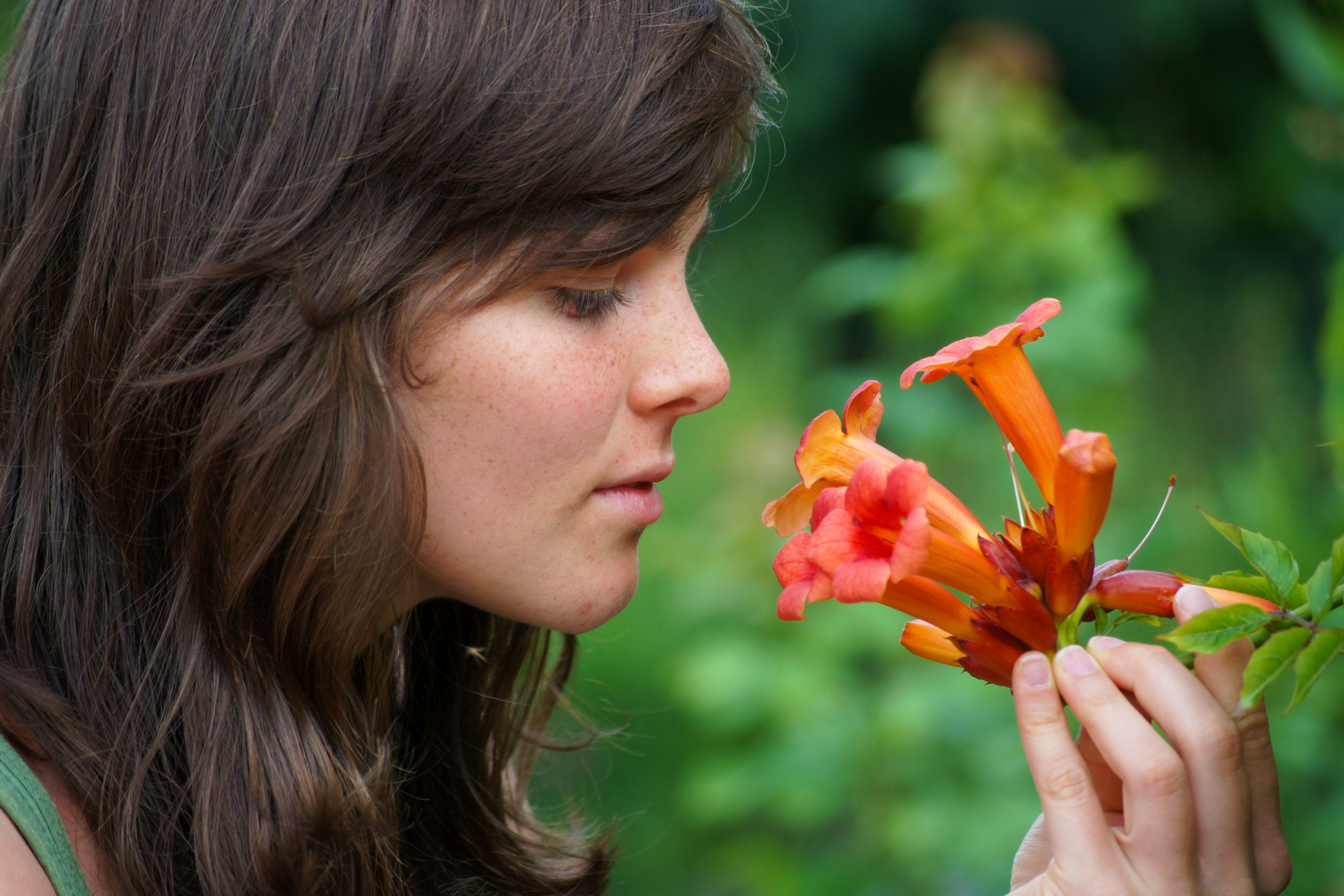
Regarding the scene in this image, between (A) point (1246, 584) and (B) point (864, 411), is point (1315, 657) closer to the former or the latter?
(A) point (1246, 584)

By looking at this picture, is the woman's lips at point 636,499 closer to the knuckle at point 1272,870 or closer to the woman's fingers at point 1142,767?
the woman's fingers at point 1142,767

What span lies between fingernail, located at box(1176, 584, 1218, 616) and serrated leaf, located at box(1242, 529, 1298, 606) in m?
0.06

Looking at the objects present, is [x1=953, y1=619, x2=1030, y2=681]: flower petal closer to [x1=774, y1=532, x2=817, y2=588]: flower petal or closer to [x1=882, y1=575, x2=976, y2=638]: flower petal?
[x1=882, y1=575, x2=976, y2=638]: flower petal

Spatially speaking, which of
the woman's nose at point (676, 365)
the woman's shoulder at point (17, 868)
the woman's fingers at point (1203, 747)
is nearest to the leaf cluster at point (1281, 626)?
the woman's fingers at point (1203, 747)

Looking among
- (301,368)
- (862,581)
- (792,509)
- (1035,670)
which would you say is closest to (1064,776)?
(1035,670)

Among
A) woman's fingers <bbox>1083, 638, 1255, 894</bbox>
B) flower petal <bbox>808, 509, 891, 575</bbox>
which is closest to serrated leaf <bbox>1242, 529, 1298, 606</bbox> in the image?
woman's fingers <bbox>1083, 638, 1255, 894</bbox>

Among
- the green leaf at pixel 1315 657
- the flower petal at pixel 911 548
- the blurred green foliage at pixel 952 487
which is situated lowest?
the blurred green foliage at pixel 952 487

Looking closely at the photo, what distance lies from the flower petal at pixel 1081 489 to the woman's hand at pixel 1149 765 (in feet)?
0.35

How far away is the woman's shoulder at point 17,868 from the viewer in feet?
3.84

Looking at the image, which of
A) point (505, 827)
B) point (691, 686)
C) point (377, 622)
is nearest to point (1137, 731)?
point (377, 622)

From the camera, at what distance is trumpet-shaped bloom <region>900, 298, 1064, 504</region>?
1.18 m

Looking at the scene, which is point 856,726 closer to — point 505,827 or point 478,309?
point 505,827

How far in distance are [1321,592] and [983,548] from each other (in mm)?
311

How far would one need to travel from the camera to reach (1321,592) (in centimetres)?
97
